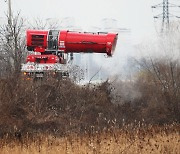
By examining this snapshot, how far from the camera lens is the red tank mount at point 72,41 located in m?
13.3

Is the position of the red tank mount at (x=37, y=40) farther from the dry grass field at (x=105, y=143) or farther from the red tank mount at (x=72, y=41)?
the dry grass field at (x=105, y=143)

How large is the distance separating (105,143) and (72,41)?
5.87 m

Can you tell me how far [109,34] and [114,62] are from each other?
9.25ft

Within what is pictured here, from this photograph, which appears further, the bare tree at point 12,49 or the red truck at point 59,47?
the bare tree at point 12,49

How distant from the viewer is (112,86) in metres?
14.0

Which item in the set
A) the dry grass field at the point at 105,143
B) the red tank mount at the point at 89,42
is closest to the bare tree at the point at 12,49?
the red tank mount at the point at 89,42

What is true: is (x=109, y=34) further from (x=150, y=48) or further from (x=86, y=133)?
(x=86, y=133)

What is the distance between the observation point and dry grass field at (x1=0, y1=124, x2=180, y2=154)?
25.3 ft

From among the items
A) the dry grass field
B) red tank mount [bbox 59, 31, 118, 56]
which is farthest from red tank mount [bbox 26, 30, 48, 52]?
the dry grass field

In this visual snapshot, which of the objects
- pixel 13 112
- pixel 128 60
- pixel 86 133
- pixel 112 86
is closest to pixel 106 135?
pixel 86 133

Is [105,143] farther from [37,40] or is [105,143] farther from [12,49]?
[12,49]

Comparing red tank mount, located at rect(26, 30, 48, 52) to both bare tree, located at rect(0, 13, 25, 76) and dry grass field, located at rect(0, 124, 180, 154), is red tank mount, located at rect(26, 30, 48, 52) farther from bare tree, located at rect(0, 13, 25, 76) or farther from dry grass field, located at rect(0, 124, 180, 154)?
dry grass field, located at rect(0, 124, 180, 154)

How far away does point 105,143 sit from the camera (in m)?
8.19

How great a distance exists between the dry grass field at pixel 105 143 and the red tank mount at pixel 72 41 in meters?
4.20
